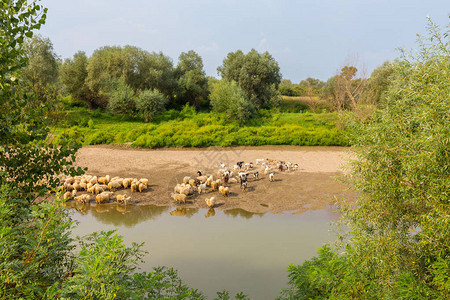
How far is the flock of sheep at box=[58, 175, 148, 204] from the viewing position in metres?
15.5

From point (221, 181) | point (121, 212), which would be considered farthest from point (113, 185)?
point (221, 181)

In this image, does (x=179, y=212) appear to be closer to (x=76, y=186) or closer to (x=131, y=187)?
(x=131, y=187)

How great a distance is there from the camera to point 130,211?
1467cm

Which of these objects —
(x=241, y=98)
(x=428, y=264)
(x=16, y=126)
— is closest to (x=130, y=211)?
(x=16, y=126)

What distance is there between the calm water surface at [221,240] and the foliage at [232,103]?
2262cm

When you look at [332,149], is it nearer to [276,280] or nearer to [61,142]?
[276,280]

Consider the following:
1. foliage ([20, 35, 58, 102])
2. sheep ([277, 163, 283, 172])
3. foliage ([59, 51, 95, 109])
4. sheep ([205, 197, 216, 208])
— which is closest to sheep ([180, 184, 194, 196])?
sheep ([205, 197, 216, 208])

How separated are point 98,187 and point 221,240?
917 centimetres

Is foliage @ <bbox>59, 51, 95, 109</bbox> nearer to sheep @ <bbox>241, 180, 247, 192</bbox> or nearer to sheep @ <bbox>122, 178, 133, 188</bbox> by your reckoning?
sheep @ <bbox>122, 178, 133, 188</bbox>

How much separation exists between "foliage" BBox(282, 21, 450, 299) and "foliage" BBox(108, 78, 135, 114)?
35754 millimetres

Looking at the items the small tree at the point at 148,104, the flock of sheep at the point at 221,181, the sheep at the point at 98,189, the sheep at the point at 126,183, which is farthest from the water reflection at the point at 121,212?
the small tree at the point at 148,104

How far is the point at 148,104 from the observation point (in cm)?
3762

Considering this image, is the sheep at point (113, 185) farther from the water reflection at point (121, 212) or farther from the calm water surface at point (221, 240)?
the calm water surface at point (221, 240)

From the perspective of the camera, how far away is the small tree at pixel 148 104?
37.3 m
